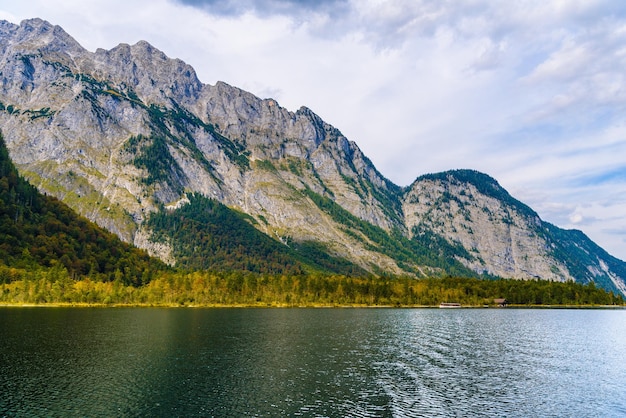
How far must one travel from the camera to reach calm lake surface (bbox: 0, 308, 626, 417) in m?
53.2

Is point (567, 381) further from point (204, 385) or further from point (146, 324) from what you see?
point (146, 324)

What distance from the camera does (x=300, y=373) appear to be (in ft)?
234

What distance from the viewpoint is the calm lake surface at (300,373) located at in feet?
174

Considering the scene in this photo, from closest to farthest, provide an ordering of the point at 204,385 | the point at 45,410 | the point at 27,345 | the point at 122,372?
the point at 45,410, the point at 204,385, the point at 122,372, the point at 27,345

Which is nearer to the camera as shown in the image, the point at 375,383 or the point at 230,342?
the point at 375,383

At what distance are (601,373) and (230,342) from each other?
7303cm

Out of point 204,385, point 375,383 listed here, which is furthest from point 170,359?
point 375,383

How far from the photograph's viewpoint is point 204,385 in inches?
2462

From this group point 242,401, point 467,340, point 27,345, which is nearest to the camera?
point 242,401

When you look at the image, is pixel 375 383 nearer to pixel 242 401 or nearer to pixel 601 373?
pixel 242 401

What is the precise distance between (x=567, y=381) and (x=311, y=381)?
132 feet

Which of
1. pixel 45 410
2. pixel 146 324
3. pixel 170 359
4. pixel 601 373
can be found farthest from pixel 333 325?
pixel 45 410

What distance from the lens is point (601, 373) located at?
251 feet

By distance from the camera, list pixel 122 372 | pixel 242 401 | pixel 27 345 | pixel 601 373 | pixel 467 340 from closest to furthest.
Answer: pixel 242 401 < pixel 122 372 < pixel 601 373 < pixel 27 345 < pixel 467 340
